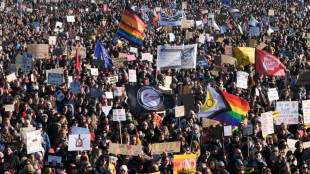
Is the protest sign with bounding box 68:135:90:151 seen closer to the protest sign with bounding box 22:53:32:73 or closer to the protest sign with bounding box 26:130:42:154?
the protest sign with bounding box 26:130:42:154

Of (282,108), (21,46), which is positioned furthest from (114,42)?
(282,108)

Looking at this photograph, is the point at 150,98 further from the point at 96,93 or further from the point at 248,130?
the point at 96,93

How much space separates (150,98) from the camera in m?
12.0

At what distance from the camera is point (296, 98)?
15.1 metres

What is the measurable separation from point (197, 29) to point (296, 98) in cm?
1517

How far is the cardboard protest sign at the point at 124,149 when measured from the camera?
1044 cm

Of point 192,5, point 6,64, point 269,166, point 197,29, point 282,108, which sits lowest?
point 269,166

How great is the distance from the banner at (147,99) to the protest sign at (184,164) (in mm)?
2018

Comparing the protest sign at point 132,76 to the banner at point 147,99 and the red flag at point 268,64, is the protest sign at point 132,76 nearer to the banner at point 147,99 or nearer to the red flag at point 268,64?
the red flag at point 268,64

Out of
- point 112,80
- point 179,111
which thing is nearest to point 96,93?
point 112,80

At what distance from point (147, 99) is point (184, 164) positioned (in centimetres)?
219

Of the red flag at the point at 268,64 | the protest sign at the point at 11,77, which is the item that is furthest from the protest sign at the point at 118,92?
the red flag at the point at 268,64

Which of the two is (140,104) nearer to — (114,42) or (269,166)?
(269,166)

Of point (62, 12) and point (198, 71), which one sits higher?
point (62, 12)
